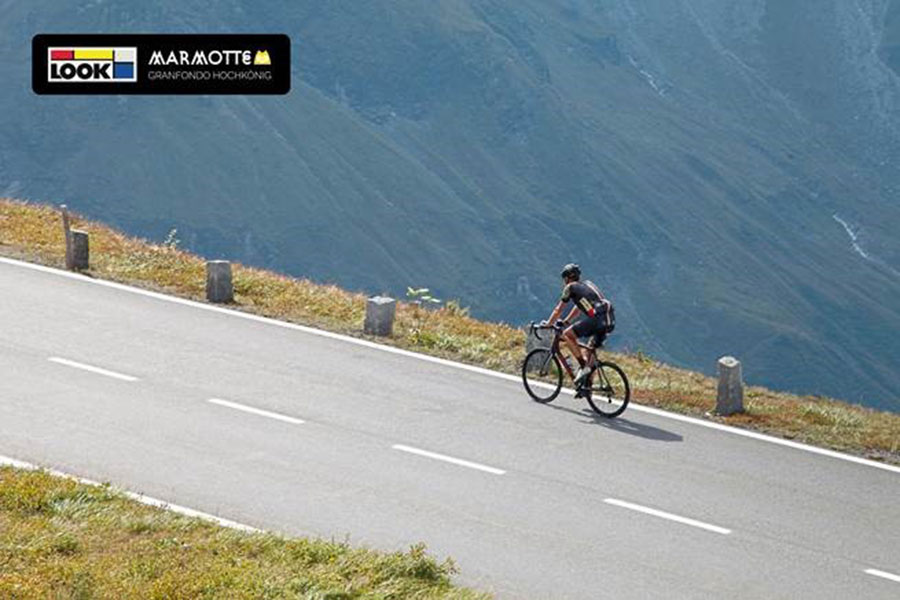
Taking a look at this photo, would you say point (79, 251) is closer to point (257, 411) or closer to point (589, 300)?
point (257, 411)

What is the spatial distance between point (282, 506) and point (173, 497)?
1174mm

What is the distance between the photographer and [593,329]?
18.1 metres

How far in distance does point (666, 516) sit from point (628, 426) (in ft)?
11.2

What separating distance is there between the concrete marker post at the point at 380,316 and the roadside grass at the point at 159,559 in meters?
8.52

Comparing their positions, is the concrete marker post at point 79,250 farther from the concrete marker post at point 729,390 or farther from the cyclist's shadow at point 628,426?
the concrete marker post at point 729,390

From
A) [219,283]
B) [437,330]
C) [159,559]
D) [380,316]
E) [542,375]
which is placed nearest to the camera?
[159,559]

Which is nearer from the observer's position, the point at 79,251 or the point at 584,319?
the point at 584,319

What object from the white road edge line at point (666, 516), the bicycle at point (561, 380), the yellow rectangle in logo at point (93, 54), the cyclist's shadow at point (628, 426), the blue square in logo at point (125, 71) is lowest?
the white road edge line at point (666, 516)

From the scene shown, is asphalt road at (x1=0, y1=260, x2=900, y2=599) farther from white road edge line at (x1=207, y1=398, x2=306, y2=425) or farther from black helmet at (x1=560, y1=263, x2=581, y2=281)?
black helmet at (x1=560, y1=263, x2=581, y2=281)

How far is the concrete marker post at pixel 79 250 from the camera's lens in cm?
2383

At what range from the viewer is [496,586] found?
11992 mm

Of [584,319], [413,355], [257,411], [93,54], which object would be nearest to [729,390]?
[584,319]

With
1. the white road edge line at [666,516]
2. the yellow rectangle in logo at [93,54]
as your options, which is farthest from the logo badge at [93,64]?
the white road edge line at [666,516]

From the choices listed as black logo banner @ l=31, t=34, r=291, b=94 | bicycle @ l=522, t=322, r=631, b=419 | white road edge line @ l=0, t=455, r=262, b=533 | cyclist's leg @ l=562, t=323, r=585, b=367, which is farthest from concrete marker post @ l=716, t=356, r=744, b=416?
white road edge line @ l=0, t=455, r=262, b=533
